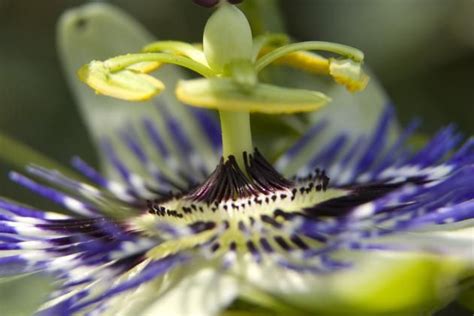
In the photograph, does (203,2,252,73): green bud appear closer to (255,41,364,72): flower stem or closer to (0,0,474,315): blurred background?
(255,41,364,72): flower stem

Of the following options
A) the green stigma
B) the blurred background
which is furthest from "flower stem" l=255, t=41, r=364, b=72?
the blurred background

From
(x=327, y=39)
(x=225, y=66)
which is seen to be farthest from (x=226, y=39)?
(x=327, y=39)

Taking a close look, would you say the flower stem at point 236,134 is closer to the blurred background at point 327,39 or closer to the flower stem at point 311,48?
the flower stem at point 311,48

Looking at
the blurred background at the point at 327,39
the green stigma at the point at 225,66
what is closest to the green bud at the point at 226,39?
the green stigma at the point at 225,66

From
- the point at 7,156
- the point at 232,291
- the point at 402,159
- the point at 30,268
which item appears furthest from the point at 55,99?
the point at 232,291

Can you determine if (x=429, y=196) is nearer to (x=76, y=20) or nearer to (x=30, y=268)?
(x=30, y=268)

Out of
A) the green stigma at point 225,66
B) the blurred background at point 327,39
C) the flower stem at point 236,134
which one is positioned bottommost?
the flower stem at point 236,134

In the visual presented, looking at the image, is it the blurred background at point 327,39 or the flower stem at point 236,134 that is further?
the blurred background at point 327,39
